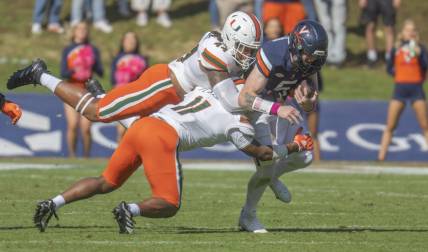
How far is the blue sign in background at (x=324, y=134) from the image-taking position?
51.6 feet

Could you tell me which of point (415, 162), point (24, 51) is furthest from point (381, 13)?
point (24, 51)

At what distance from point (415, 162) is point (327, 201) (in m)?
5.22

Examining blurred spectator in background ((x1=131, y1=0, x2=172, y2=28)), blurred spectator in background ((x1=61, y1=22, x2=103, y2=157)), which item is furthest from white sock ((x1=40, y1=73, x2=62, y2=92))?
blurred spectator in background ((x1=131, y1=0, x2=172, y2=28))

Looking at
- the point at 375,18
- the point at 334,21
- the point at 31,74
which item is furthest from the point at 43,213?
the point at 375,18

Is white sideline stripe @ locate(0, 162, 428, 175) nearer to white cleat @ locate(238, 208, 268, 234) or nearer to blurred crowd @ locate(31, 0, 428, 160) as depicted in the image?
blurred crowd @ locate(31, 0, 428, 160)

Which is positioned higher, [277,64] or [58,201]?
[277,64]

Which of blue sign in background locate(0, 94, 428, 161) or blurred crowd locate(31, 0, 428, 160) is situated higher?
blurred crowd locate(31, 0, 428, 160)

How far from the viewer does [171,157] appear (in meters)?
8.16

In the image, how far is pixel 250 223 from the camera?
28.8ft

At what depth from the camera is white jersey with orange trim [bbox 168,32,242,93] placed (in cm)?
868

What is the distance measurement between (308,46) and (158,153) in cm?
123

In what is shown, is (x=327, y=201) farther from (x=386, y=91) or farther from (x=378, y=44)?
(x=378, y=44)

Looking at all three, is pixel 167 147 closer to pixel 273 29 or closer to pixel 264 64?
pixel 264 64

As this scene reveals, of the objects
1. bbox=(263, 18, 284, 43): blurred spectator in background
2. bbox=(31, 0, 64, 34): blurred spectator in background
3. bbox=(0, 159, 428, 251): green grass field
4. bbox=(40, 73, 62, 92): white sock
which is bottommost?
bbox=(0, 159, 428, 251): green grass field
